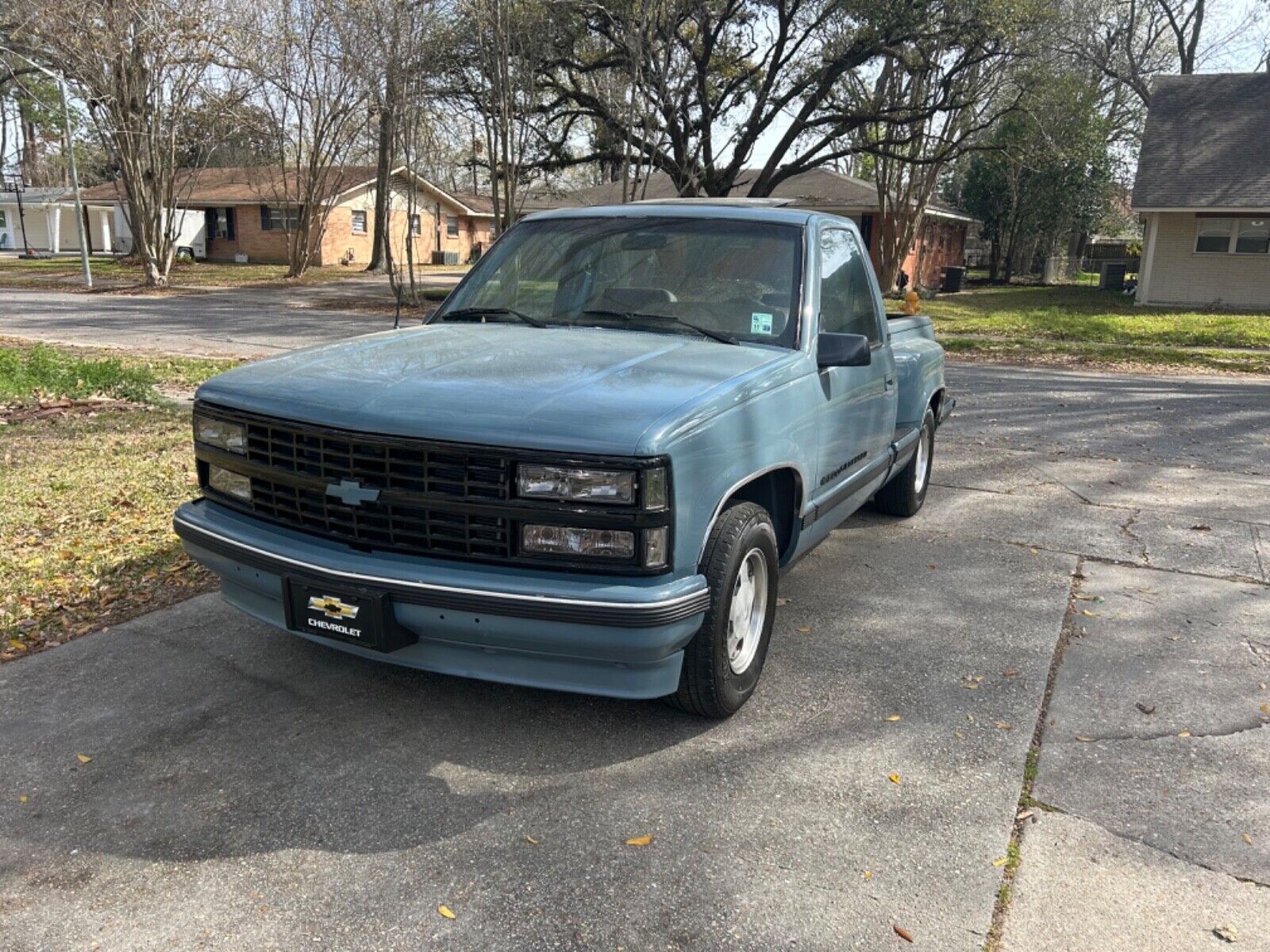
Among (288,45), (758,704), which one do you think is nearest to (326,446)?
(758,704)

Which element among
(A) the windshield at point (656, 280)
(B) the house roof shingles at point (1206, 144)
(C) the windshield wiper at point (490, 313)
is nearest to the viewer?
(A) the windshield at point (656, 280)

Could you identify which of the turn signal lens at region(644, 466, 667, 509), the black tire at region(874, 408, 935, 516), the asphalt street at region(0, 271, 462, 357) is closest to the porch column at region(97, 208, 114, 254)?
the asphalt street at region(0, 271, 462, 357)

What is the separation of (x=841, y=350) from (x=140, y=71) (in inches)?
1074

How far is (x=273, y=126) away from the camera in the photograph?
3025 cm

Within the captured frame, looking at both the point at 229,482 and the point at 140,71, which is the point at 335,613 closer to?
the point at 229,482

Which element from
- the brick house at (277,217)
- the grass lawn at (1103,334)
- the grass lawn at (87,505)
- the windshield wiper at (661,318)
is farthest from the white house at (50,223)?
the windshield wiper at (661,318)

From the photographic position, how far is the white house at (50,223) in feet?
171

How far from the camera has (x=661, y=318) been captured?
14.2 ft

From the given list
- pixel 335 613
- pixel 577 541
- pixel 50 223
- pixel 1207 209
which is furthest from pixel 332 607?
pixel 50 223

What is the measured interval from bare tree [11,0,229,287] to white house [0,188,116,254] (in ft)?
82.9

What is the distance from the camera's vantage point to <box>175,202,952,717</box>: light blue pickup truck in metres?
3.07

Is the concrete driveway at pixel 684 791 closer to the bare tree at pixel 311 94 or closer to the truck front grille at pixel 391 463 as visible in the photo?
the truck front grille at pixel 391 463

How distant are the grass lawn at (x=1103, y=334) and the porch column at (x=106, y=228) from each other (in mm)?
42932

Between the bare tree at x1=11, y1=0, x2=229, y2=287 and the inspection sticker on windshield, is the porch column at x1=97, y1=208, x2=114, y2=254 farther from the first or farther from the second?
the inspection sticker on windshield
